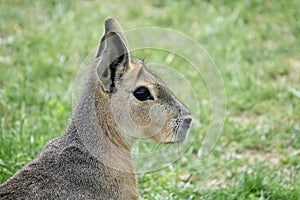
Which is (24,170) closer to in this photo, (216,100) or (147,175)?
(147,175)

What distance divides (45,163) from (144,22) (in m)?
4.27

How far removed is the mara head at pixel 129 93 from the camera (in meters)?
3.65

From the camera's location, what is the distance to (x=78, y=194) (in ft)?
11.7

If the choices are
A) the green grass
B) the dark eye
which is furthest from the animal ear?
the green grass

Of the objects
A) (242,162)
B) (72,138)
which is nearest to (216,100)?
(242,162)

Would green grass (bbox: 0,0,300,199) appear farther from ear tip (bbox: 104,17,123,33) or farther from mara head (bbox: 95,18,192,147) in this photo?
ear tip (bbox: 104,17,123,33)

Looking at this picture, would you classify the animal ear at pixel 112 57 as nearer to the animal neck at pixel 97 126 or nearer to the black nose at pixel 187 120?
the animal neck at pixel 97 126

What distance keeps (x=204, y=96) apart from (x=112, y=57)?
2854 millimetres

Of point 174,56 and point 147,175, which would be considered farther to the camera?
point 174,56

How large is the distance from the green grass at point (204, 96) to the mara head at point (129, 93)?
2.97 ft

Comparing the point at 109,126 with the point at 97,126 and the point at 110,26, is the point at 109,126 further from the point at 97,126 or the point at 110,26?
the point at 110,26

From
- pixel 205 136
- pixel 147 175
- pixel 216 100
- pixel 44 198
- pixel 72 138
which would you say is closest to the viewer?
pixel 44 198

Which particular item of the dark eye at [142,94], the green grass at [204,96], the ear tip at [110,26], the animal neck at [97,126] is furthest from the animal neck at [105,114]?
the green grass at [204,96]

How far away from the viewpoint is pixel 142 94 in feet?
12.3
